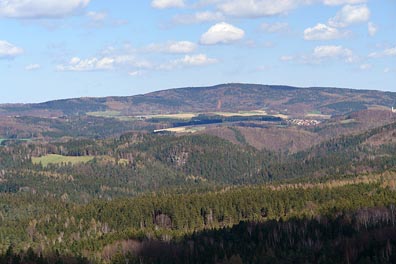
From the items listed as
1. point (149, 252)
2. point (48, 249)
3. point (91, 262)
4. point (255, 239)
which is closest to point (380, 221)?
point (255, 239)

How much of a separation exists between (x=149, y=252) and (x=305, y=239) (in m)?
43.9

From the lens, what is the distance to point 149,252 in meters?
192

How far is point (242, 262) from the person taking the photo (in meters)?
163

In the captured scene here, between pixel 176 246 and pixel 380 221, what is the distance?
58.8 metres

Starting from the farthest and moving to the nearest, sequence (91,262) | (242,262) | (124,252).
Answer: (124,252) < (91,262) < (242,262)

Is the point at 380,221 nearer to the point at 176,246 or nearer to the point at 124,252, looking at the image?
the point at 176,246

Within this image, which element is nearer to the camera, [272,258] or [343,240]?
[272,258]

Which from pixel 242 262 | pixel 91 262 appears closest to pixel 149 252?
pixel 91 262

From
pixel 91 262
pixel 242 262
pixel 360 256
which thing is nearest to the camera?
pixel 360 256

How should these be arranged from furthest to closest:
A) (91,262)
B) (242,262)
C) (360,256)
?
(91,262), (242,262), (360,256)

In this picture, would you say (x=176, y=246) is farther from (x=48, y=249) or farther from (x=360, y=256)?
(x=360, y=256)

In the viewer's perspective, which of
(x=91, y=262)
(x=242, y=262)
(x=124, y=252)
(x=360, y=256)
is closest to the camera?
(x=360, y=256)

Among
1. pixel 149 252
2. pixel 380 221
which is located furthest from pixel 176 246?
pixel 380 221

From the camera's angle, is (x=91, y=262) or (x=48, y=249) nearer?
(x=91, y=262)
